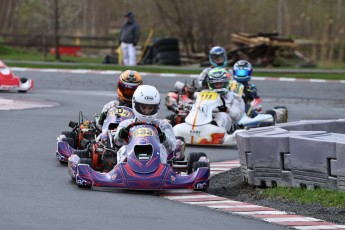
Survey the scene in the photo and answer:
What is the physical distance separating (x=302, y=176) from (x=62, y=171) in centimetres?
310

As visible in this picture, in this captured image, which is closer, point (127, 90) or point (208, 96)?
point (127, 90)

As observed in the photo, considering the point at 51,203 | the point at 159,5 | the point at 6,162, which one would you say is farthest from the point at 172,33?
the point at 51,203

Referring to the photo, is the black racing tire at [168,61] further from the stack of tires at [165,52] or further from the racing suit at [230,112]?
the racing suit at [230,112]

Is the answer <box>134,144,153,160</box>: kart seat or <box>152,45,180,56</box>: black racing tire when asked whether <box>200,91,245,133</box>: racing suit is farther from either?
<box>152,45,180,56</box>: black racing tire

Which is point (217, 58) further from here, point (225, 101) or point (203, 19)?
point (203, 19)

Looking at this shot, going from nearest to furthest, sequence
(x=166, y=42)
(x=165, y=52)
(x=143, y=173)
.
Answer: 1. (x=143, y=173)
2. (x=166, y=42)
3. (x=165, y=52)

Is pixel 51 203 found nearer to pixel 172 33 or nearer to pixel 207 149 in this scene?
pixel 207 149

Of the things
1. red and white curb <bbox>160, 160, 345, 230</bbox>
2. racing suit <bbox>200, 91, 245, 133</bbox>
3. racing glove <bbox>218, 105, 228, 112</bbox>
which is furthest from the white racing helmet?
racing glove <bbox>218, 105, 228, 112</bbox>

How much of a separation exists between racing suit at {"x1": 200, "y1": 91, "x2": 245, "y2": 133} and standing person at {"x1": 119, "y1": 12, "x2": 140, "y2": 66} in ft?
46.7

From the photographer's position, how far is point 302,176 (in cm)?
998

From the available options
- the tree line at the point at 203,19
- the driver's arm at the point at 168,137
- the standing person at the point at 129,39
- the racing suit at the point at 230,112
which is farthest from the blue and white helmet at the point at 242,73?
the tree line at the point at 203,19

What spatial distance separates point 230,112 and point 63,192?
664cm

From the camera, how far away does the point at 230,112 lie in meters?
16.2

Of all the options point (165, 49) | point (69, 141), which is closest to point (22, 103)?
point (69, 141)
